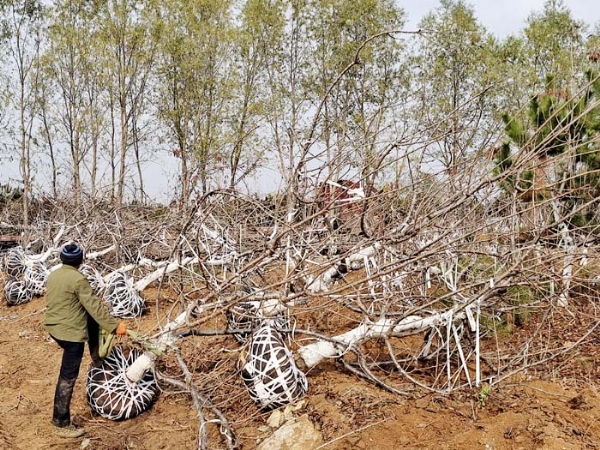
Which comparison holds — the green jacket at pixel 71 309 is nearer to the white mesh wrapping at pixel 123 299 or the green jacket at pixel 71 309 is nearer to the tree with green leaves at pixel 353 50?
the white mesh wrapping at pixel 123 299

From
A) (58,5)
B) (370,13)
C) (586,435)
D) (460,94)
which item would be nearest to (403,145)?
(586,435)

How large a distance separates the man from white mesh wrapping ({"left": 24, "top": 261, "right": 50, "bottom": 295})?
16.4 feet

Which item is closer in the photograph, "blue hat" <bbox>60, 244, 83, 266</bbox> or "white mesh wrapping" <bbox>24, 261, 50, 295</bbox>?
"blue hat" <bbox>60, 244, 83, 266</bbox>

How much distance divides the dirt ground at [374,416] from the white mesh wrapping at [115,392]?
0.34 feet

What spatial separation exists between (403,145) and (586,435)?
2.18 metres

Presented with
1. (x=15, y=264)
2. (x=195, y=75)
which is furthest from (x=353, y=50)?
(x=15, y=264)

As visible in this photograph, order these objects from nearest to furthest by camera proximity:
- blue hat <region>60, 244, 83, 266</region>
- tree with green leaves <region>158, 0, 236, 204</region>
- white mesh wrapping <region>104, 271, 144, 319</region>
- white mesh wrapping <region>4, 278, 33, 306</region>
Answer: blue hat <region>60, 244, 83, 266</region>, white mesh wrapping <region>104, 271, 144, 319</region>, white mesh wrapping <region>4, 278, 33, 306</region>, tree with green leaves <region>158, 0, 236, 204</region>

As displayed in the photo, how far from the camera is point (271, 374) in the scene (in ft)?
14.3

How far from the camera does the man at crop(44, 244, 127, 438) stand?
4.49 m

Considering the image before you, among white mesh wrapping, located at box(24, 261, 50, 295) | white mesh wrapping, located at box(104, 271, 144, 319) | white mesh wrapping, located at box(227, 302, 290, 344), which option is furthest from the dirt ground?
white mesh wrapping, located at box(24, 261, 50, 295)

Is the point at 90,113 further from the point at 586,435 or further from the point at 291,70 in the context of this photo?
the point at 586,435

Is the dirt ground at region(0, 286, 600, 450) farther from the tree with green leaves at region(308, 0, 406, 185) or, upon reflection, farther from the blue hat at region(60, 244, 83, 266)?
the tree with green leaves at region(308, 0, 406, 185)

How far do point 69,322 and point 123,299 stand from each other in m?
3.08

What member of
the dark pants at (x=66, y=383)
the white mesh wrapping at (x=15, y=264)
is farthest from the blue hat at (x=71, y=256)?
the white mesh wrapping at (x=15, y=264)
